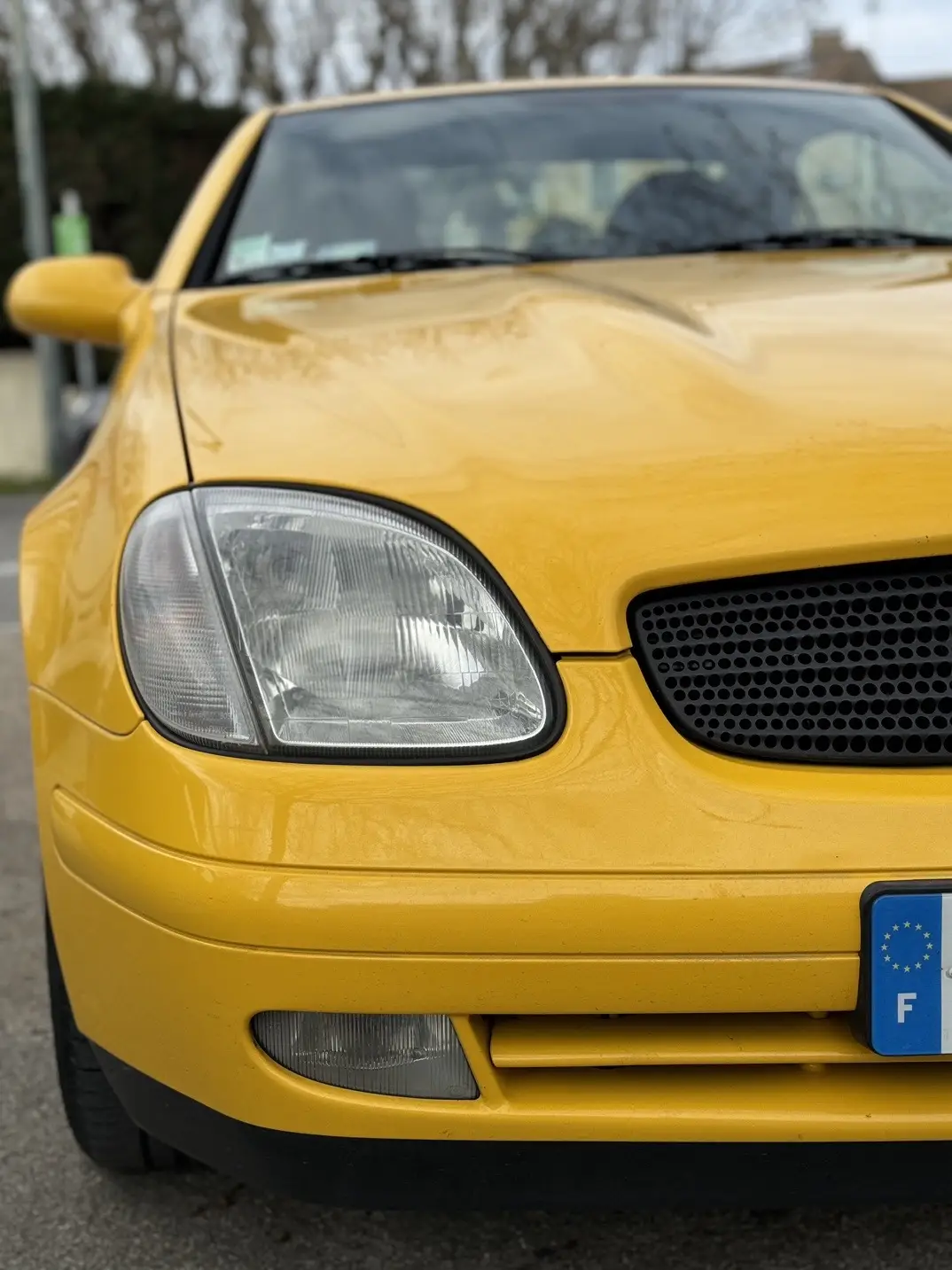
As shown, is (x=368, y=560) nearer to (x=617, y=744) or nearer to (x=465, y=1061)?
(x=617, y=744)

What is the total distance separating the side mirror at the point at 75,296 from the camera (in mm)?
2438

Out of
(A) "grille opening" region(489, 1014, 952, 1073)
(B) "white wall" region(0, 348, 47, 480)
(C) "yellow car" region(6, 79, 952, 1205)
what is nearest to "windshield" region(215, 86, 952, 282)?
(C) "yellow car" region(6, 79, 952, 1205)

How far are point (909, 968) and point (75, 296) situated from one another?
1.84 m

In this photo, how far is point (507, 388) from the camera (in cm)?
147

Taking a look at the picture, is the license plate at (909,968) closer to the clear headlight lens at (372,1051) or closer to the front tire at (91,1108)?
→ the clear headlight lens at (372,1051)

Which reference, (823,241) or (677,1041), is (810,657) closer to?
(677,1041)

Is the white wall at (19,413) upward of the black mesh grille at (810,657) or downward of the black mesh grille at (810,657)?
downward

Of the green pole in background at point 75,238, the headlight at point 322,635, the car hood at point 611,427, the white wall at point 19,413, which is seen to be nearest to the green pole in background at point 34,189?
the green pole in background at point 75,238

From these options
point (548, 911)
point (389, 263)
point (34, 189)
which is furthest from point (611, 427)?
point (34, 189)

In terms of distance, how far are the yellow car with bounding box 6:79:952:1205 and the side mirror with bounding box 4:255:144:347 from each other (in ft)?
3.19

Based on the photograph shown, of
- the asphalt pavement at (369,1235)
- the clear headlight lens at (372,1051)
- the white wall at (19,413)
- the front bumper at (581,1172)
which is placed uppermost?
the clear headlight lens at (372,1051)

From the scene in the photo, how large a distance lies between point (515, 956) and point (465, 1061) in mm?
116

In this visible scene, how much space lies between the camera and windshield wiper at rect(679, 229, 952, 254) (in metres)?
2.31

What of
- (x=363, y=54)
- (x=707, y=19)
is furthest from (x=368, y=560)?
(x=707, y=19)
